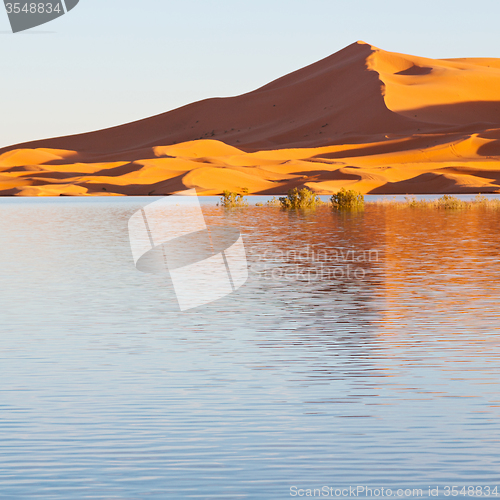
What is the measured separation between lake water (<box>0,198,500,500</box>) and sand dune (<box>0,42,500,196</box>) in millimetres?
76354

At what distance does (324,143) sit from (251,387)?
139 metres

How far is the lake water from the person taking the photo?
6.92 metres

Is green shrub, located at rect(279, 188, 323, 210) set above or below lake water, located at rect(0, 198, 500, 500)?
below

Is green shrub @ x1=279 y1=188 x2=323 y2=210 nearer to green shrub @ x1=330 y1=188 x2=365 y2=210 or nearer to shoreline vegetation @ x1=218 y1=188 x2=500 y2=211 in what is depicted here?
shoreline vegetation @ x1=218 y1=188 x2=500 y2=211

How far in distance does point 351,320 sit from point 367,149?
122m

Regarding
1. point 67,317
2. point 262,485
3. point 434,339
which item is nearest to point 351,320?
point 434,339

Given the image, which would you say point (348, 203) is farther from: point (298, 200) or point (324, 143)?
point (324, 143)

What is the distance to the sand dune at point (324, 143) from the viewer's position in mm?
105438

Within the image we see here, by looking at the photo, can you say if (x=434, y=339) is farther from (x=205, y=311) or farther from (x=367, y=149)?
(x=367, y=149)
